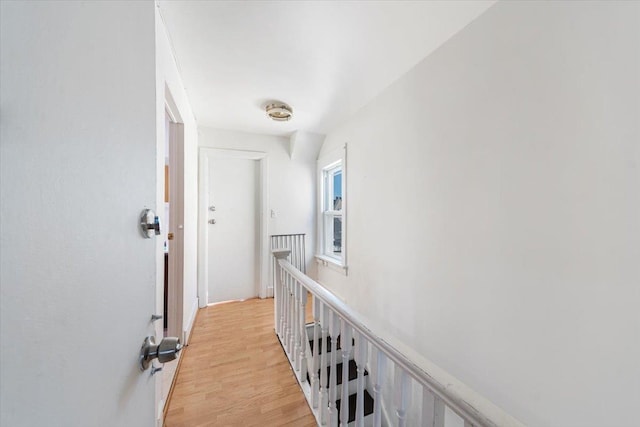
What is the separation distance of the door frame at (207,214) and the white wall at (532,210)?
6.60 feet

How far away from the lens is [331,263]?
2938 mm

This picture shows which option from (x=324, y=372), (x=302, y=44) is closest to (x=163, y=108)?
(x=302, y=44)

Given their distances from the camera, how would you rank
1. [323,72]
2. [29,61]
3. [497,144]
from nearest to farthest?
[29,61] → [497,144] → [323,72]

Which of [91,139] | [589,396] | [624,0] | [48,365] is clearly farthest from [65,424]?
[624,0]

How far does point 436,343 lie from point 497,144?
3.84 feet

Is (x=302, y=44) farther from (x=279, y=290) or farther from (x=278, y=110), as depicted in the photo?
(x=279, y=290)

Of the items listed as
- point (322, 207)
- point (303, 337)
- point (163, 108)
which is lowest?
point (303, 337)

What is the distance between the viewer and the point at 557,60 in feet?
3.05

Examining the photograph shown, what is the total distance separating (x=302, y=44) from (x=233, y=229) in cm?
235

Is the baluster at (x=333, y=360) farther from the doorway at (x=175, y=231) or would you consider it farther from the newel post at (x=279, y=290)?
the doorway at (x=175, y=231)

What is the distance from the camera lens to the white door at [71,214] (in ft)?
0.79

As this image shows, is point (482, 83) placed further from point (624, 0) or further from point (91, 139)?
point (91, 139)

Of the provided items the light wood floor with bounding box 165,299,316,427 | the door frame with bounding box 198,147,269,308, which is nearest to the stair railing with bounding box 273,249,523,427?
the light wood floor with bounding box 165,299,316,427

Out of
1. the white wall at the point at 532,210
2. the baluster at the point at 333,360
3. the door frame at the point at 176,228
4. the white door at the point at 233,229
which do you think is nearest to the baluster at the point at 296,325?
the baluster at the point at 333,360
